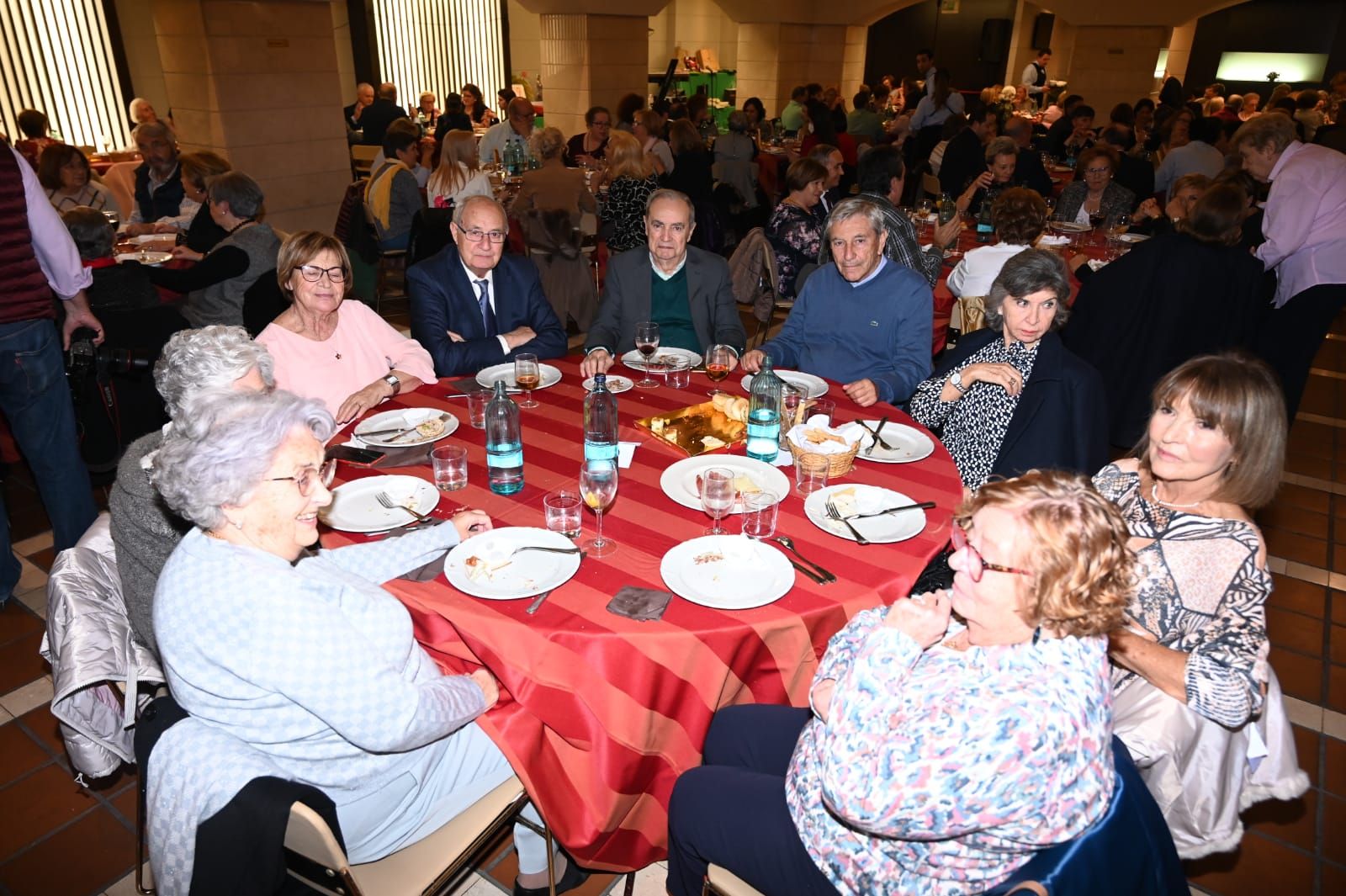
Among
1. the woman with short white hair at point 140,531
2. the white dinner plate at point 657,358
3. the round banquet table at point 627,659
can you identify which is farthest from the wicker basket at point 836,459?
the woman with short white hair at point 140,531

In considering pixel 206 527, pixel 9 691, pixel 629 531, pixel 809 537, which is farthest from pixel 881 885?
pixel 9 691

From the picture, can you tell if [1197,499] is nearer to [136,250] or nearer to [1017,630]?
[1017,630]

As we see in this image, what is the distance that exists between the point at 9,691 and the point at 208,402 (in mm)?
2224

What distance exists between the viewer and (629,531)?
6.88ft

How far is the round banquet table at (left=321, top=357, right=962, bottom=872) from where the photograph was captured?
1.75 m

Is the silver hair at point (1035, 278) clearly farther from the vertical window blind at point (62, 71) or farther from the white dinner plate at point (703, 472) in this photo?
the vertical window blind at point (62, 71)

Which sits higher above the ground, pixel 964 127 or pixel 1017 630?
pixel 964 127

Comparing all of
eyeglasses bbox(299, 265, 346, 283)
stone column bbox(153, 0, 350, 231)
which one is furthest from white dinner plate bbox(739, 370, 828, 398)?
stone column bbox(153, 0, 350, 231)

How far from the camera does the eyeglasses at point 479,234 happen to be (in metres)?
3.49

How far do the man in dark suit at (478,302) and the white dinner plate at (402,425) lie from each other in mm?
712

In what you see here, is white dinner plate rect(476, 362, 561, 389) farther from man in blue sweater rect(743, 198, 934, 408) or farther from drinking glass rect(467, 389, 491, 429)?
man in blue sweater rect(743, 198, 934, 408)

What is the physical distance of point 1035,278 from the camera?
2707 mm

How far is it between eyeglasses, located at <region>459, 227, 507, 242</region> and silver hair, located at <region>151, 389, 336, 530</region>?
→ 203 cm

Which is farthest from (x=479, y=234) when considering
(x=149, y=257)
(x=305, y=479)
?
(x=149, y=257)
